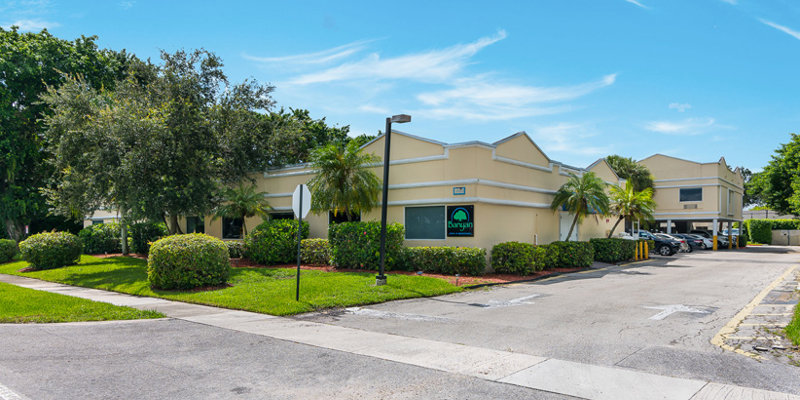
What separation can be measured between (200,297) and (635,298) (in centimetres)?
1121

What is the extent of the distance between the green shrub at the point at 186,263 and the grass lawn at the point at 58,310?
2058 mm

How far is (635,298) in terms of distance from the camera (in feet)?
43.7

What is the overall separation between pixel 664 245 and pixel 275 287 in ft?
91.6

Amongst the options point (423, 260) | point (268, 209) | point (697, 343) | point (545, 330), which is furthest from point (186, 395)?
point (268, 209)

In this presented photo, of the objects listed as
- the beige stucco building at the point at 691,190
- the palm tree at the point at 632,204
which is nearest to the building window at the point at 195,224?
the palm tree at the point at 632,204

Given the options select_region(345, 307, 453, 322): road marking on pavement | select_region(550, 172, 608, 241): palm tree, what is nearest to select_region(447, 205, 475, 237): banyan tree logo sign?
select_region(550, 172, 608, 241): palm tree

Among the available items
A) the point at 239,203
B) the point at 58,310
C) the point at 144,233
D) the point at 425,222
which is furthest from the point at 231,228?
the point at 58,310

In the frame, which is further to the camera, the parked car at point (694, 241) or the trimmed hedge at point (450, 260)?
the parked car at point (694, 241)

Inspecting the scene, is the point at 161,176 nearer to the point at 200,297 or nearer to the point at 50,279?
the point at 50,279

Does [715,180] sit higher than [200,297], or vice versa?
[715,180]

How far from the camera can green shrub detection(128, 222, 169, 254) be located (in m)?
26.8

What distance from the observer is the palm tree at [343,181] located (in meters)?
19.5

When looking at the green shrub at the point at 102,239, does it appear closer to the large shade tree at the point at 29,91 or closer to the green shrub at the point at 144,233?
the green shrub at the point at 144,233

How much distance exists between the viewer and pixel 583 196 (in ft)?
72.1
